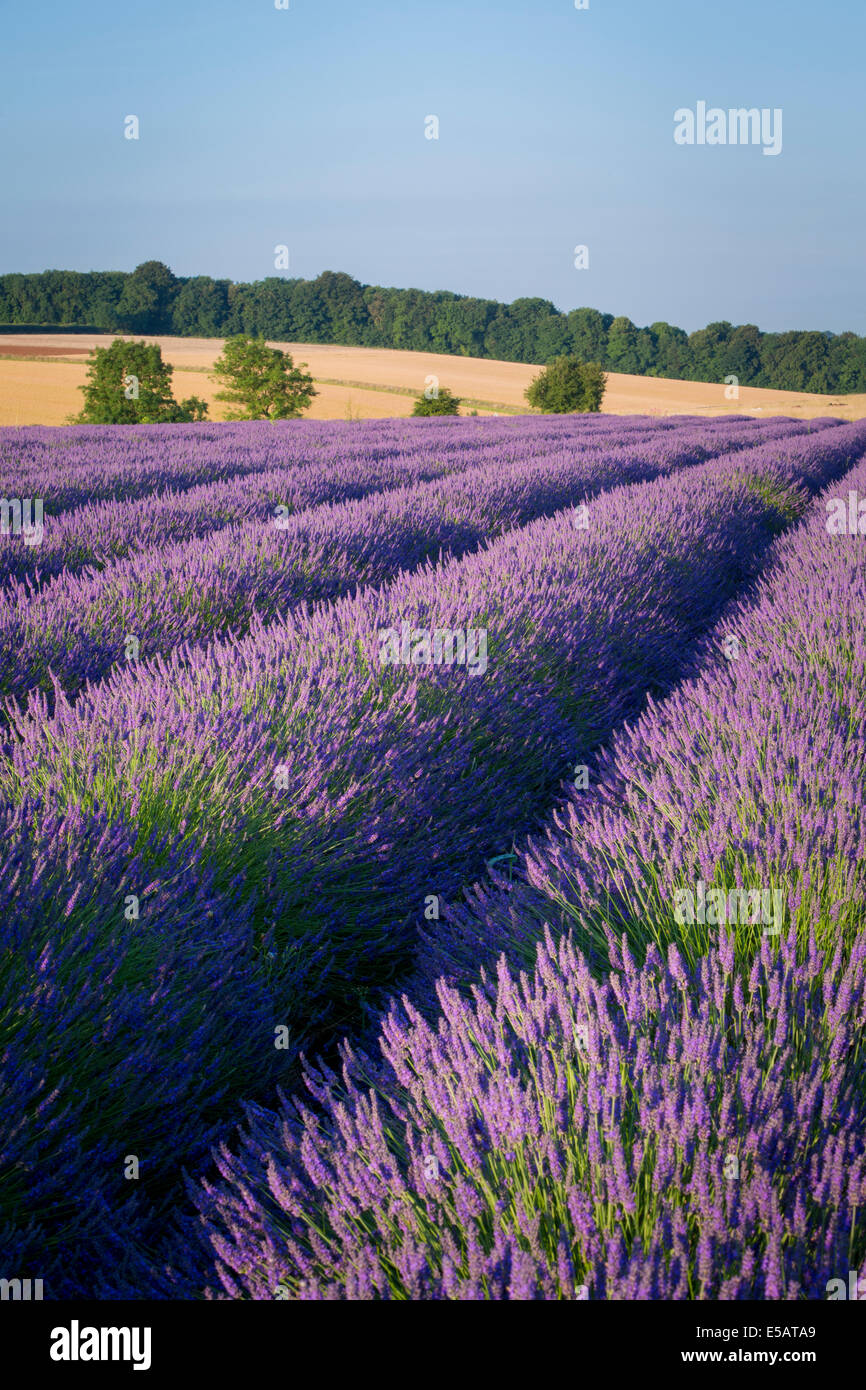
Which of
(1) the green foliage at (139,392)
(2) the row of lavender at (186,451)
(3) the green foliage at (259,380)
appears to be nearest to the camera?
(2) the row of lavender at (186,451)

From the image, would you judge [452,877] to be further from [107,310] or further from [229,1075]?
[107,310]

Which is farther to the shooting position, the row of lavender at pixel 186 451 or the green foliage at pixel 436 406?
the green foliage at pixel 436 406

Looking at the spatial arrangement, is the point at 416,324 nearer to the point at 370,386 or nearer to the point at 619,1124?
the point at 370,386

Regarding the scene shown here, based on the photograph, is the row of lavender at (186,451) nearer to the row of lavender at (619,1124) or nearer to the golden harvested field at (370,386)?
the row of lavender at (619,1124)

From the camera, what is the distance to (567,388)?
40562mm

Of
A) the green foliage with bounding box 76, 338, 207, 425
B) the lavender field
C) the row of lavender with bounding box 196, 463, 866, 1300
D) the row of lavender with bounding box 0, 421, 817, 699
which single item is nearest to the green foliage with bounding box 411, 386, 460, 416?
the green foliage with bounding box 76, 338, 207, 425

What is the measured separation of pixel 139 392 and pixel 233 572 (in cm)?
2863

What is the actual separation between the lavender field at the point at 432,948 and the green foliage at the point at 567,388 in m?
39.5

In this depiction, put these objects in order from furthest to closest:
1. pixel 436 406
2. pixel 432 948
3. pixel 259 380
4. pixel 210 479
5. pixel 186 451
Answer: pixel 259 380 → pixel 436 406 → pixel 186 451 → pixel 210 479 → pixel 432 948

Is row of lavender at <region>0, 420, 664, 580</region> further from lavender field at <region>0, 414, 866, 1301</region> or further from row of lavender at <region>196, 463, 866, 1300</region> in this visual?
row of lavender at <region>196, 463, 866, 1300</region>

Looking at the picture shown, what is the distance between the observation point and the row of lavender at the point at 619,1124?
0.80 metres

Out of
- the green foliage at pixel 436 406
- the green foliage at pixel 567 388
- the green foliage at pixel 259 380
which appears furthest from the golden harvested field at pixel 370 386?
the green foliage at pixel 436 406

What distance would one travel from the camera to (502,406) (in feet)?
138

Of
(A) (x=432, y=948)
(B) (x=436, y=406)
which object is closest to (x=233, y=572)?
(A) (x=432, y=948)
